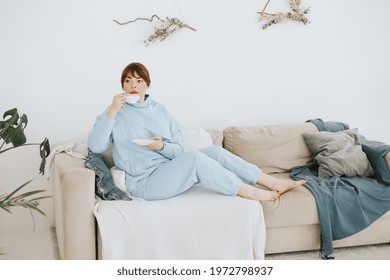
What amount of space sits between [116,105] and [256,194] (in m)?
0.80

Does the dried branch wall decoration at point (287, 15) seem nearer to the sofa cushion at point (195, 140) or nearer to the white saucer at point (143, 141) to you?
the sofa cushion at point (195, 140)

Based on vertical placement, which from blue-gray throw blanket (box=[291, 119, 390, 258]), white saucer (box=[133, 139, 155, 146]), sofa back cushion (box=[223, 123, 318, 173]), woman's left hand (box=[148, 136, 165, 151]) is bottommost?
blue-gray throw blanket (box=[291, 119, 390, 258])

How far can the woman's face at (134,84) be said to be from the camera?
2.59m

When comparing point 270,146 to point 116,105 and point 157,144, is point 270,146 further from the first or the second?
point 116,105

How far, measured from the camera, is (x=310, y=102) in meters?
3.48

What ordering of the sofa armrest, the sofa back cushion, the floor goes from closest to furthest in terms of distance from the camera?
the sofa armrest → the floor → the sofa back cushion

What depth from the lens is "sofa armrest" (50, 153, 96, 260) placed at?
2.23 metres

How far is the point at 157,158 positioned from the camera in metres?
2.55

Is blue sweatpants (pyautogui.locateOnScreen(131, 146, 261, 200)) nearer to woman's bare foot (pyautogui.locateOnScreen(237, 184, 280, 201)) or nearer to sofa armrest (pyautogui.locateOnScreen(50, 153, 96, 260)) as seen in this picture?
woman's bare foot (pyautogui.locateOnScreen(237, 184, 280, 201))

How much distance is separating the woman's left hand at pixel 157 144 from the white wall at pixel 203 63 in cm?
71

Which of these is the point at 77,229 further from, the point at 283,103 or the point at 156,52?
the point at 283,103

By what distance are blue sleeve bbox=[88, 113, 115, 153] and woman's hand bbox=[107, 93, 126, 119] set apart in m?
0.02

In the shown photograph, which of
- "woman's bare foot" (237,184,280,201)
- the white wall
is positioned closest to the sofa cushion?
the white wall
